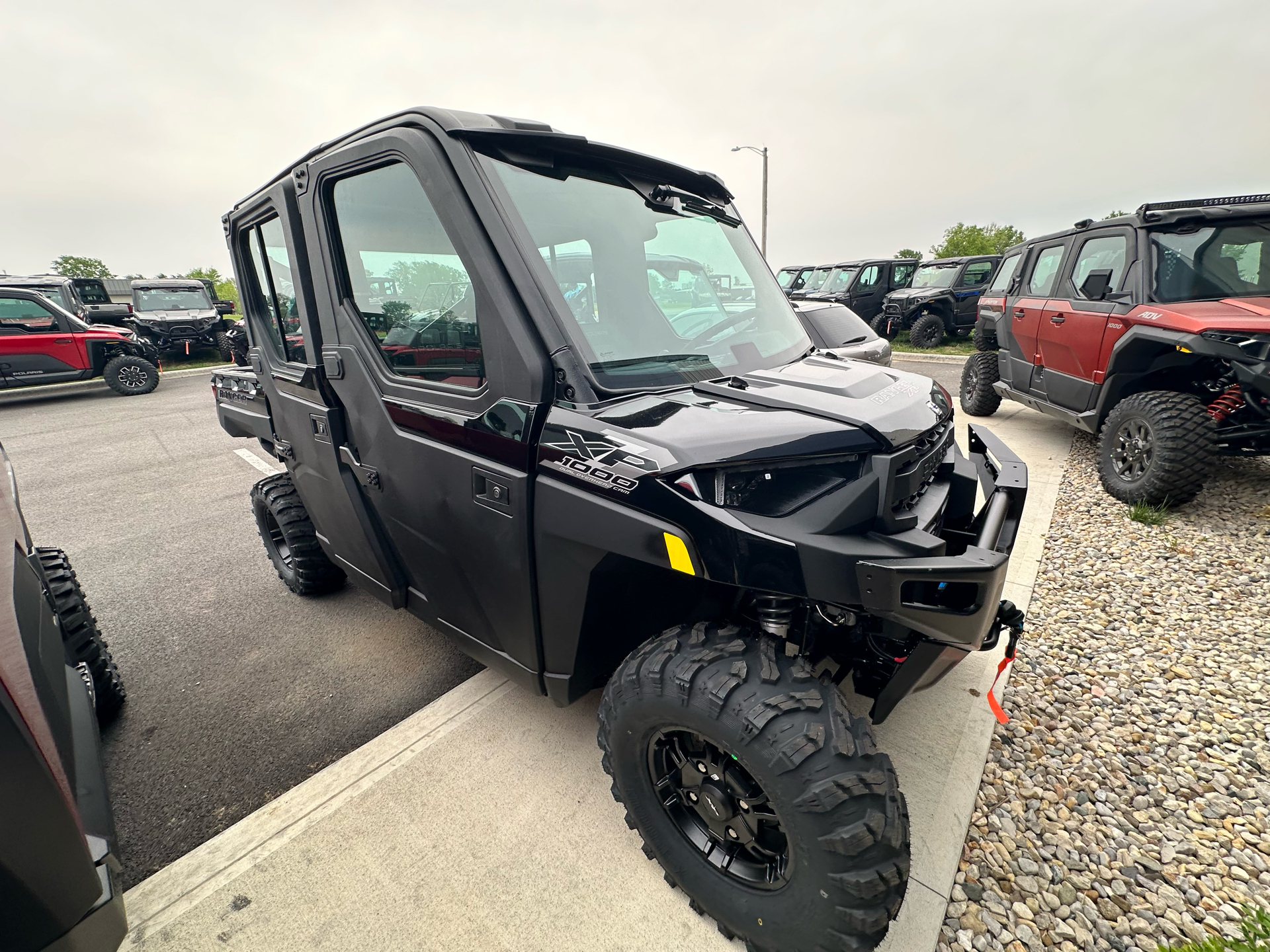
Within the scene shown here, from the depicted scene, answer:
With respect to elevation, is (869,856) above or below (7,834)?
below

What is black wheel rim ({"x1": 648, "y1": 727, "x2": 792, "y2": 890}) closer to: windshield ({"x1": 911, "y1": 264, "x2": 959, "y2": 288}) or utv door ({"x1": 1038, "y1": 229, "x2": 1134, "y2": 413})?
utv door ({"x1": 1038, "y1": 229, "x2": 1134, "y2": 413})

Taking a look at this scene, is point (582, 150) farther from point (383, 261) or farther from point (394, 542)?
point (394, 542)

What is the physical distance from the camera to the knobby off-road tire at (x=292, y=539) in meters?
3.28

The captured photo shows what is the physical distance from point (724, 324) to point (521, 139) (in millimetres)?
881

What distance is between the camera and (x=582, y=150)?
1797 millimetres

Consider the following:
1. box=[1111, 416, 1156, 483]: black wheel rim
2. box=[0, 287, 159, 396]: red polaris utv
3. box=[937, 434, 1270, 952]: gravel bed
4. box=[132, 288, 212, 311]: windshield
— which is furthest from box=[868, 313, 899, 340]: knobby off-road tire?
box=[132, 288, 212, 311]: windshield

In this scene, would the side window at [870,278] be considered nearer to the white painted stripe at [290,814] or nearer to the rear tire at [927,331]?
the rear tire at [927,331]

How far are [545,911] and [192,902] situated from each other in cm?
105

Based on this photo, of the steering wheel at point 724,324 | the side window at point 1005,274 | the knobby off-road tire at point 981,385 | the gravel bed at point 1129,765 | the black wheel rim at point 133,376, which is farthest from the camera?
the black wheel rim at point 133,376

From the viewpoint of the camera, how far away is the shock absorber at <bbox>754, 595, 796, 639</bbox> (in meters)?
1.61

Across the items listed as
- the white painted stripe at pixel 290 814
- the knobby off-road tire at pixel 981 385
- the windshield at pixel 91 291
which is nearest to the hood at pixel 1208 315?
the knobby off-road tire at pixel 981 385

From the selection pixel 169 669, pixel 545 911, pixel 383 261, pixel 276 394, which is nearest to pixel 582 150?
pixel 383 261

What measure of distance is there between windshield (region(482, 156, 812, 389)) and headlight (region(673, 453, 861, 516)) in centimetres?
39

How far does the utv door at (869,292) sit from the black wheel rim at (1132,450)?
1167 centimetres
